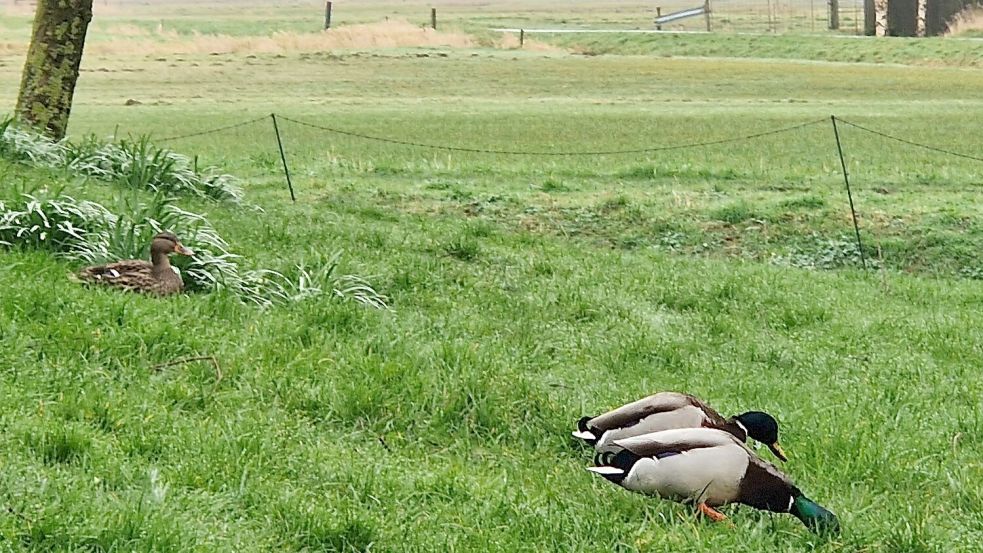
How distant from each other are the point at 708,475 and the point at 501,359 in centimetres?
169

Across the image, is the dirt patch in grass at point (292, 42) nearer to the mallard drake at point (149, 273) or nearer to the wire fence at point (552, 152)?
the wire fence at point (552, 152)

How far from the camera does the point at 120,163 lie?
9.96m

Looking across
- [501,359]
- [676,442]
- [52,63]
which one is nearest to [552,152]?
[52,63]

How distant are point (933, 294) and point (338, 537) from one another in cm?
599

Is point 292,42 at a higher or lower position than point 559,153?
higher

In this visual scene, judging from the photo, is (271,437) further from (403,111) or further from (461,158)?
(403,111)

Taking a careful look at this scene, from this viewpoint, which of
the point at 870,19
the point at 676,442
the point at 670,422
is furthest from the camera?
the point at 870,19

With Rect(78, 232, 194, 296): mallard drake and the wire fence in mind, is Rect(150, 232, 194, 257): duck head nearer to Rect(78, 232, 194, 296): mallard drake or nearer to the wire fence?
Rect(78, 232, 194, 296): mallard drake

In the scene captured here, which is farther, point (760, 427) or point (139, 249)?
point (139, 249)

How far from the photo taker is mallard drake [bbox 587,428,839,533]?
3.77m

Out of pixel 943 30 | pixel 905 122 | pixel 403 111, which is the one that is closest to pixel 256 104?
pixel 403 111

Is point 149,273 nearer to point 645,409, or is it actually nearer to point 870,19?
point 645,409

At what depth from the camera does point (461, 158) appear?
16.2 metres

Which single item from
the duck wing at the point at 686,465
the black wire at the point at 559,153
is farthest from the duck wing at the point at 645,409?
the black wire at the point at 559,153
